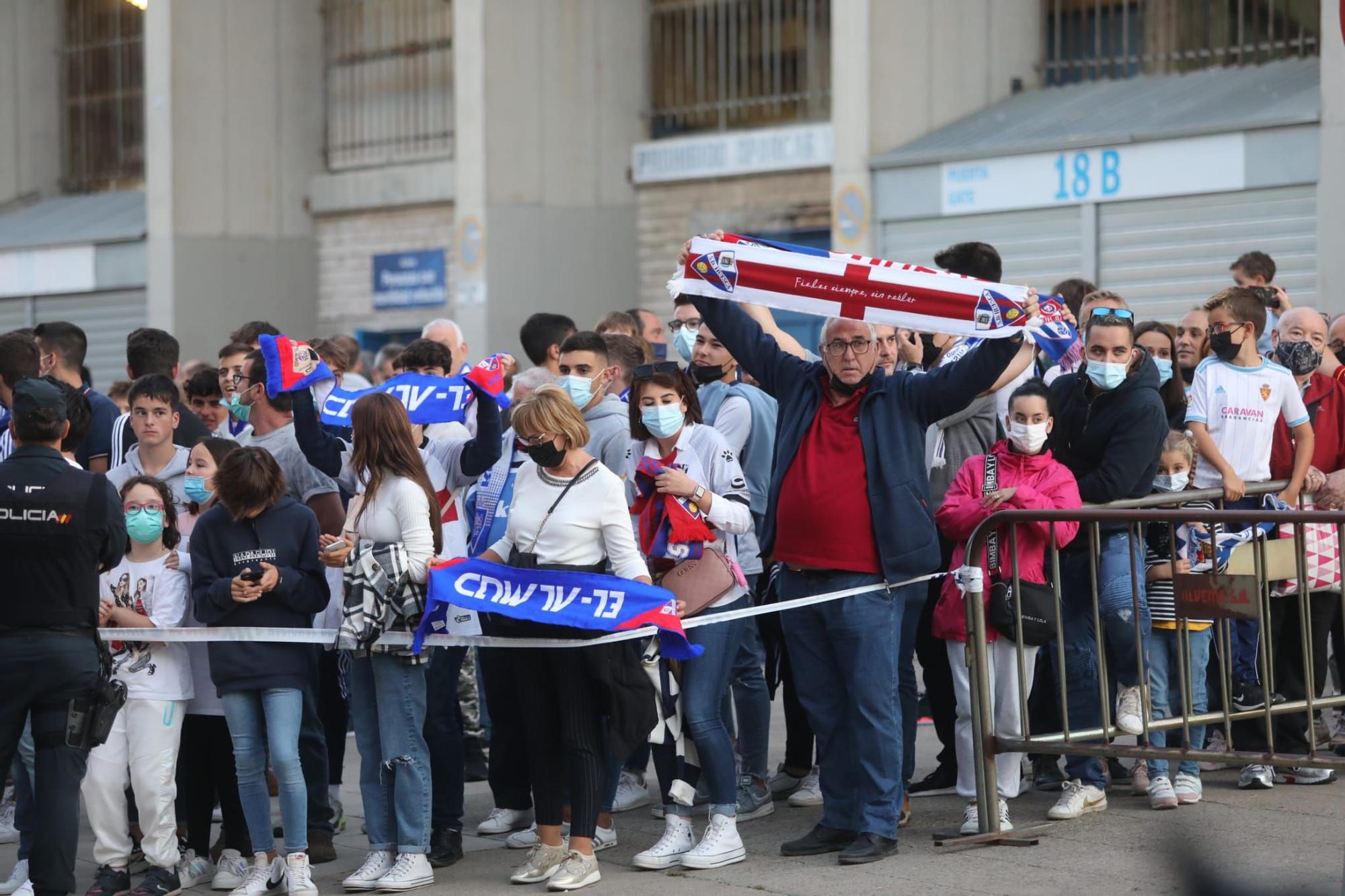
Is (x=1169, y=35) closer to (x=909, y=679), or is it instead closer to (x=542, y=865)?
(x=909, y=679)

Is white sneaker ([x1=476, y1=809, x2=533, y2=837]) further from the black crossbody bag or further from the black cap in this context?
the black cap

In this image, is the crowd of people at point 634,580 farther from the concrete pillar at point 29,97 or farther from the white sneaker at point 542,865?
the concrete pillar at point 29,97

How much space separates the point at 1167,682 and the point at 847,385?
1926 millimetres

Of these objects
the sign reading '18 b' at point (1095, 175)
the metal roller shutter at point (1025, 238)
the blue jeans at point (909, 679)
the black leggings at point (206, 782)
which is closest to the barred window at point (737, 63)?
the metal roller shutter at point (1025, 238)

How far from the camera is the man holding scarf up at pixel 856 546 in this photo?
6359mm

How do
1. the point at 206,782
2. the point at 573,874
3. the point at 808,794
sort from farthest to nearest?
the point at 808,794
the point at 206,782
the point at 573,874

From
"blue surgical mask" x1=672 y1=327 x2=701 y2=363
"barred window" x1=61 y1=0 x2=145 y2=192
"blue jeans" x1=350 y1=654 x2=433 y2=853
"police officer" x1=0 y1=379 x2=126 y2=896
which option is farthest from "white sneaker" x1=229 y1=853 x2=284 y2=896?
"barred window" x1=61 y1=0 x2=145 y2=192

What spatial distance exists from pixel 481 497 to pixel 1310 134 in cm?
937

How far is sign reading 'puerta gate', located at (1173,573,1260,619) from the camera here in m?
6.04

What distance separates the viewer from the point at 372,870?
6.44 m

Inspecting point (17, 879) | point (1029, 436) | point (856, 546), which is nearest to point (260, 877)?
point (17, 879)

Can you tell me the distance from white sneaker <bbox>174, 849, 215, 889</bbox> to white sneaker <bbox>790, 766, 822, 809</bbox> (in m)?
2.43

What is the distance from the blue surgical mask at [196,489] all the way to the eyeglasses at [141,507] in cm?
52

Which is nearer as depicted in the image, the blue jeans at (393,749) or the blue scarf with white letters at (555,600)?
the blue scarf with white letters at (555,600)
